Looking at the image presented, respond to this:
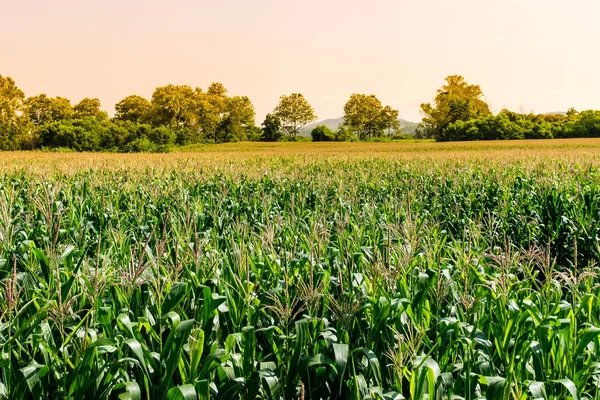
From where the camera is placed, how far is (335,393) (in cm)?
309

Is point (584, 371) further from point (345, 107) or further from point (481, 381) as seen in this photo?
point (345, 107)

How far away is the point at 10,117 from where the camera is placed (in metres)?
70.1

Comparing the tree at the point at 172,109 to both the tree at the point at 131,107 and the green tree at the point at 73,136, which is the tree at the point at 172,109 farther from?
the green tree at the point at 73,136

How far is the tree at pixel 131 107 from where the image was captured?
369 ft

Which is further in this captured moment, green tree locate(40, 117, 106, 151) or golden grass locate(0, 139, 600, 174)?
green tree locate(40, 117, 106, 151)

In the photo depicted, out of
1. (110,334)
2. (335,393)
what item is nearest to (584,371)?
(335,393)

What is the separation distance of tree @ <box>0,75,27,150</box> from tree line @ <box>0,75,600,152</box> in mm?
127

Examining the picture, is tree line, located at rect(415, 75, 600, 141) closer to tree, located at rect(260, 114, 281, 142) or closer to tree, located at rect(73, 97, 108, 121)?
tree, located at rect(260, 114, 281, 142)

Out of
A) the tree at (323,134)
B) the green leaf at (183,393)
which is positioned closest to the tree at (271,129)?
the tree at (323,134)

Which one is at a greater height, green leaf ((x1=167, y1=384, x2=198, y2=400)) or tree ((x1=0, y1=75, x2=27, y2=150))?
tree ((x1=0, y1=75, x2=27, y2=150))

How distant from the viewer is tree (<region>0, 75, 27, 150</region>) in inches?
2702

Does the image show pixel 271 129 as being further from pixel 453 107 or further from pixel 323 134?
pixel 453 107

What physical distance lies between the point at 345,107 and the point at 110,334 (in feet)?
428

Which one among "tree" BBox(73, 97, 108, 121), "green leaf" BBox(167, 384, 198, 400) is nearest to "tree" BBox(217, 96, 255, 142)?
"tree" BBox(73, 97, 108, 121)
